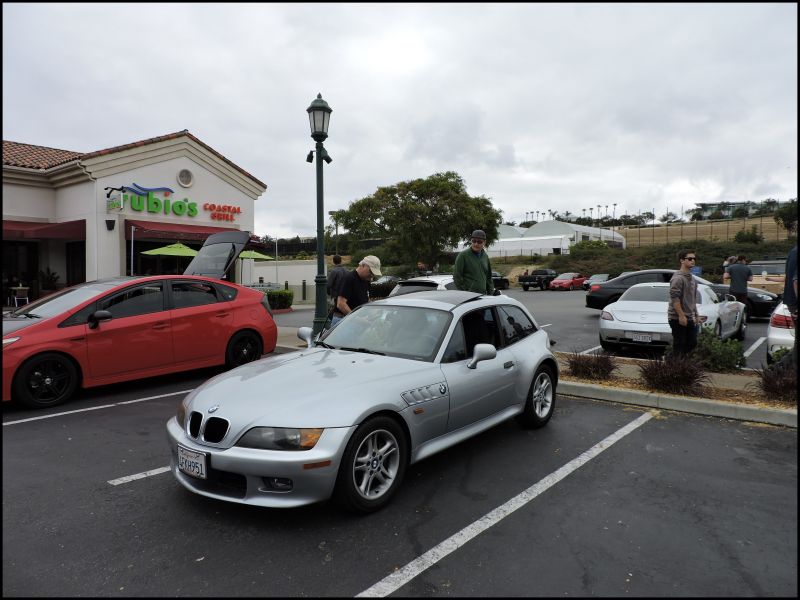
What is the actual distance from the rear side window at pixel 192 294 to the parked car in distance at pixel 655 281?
10.0 m

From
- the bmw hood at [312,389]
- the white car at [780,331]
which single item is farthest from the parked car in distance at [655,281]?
the bmw hood at [312,389]

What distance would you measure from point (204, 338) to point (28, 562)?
4676 mm

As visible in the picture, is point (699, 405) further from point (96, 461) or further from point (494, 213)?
point (494, 213)

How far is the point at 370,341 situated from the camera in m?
4.68

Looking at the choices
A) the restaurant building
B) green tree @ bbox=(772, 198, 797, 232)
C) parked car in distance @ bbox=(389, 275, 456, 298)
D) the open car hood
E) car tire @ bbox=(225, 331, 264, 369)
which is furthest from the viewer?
the restaurant building

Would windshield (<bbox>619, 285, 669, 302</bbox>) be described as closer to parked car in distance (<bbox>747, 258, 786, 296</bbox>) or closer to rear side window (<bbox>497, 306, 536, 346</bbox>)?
rear side window (<bbox>497, 306, 536, 346</bbox>)

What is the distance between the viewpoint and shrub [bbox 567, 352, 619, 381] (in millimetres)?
6961

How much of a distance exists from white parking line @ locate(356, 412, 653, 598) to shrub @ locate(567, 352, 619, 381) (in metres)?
2.21

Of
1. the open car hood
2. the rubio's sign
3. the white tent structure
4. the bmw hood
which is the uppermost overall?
the white tent structure

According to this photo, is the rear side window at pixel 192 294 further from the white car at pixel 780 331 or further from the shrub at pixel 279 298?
the shrub at pixel 279 298

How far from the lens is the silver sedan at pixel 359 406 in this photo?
3291 millimetres

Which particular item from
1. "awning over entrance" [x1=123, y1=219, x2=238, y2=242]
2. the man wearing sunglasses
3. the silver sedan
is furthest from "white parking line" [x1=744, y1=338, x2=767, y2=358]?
"awning over entrance" [x1=123, y1=219, x2=238, y2=242]

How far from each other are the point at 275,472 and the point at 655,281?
12.5 metres

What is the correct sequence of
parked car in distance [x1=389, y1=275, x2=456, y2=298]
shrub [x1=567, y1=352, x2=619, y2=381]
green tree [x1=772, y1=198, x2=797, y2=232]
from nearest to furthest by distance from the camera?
green tree [x1=772, y1=198, x2=797, y2=232] → shrub [x1=567, y1=352, x2=619, y2=381] → parked car in distance [x1=389, y1=275, x2=456, y2=298]
